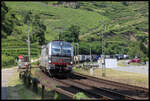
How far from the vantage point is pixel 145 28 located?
174 metres

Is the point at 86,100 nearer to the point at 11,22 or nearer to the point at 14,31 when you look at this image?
the point at 14,31

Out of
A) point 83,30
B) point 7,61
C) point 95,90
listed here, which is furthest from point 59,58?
point 83,30

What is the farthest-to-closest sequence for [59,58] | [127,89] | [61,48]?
[61,48], [59,58], [127,89]

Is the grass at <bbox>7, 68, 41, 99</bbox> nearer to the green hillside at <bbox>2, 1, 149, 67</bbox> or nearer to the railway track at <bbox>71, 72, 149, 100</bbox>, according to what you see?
the railway track at <bbox>71, 72, 149, 100</bbox>

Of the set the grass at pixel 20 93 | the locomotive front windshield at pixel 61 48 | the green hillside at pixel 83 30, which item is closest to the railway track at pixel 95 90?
the grass at pixel 20 93

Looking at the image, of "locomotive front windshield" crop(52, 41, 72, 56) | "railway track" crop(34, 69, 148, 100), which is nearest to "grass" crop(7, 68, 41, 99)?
"railway track" crop(34, 69, 148, 100)

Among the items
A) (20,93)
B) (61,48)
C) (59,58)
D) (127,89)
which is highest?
(61,48)

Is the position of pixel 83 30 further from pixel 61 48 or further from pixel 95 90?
pixel 95 90

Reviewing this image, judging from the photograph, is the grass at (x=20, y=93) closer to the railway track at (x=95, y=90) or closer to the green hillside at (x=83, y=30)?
the railway track at (x=95, y=90)

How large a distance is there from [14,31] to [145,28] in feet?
354

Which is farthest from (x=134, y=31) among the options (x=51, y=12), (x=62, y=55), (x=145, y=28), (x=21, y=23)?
(x=62, y=55)

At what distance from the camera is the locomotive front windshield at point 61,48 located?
2514 centimetres

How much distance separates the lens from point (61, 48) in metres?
25.5

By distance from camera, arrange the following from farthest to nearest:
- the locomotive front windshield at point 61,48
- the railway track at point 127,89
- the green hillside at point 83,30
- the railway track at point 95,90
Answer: the green hillside at point 83,30 < the locomotive front windshield at point 61,48 < the railway track at point 127,89 < the railway track at point 95,90
